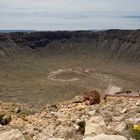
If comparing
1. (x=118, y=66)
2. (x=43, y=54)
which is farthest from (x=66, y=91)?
(x=43, y=54)

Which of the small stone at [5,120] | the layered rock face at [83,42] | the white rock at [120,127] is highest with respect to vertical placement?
the white rock at [120,127]

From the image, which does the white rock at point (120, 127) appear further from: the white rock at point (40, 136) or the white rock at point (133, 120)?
the white rock at point (40, 136)

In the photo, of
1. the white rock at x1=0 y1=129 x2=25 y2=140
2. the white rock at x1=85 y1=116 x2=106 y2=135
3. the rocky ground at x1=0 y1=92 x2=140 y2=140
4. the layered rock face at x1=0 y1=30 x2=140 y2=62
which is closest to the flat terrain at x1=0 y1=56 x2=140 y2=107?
the layered rock face at x1=0 y1=30 x2=140 y2=62

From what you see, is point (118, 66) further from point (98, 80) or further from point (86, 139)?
point (86, 139)

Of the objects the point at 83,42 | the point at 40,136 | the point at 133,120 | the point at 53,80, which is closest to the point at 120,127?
the point at 133,120

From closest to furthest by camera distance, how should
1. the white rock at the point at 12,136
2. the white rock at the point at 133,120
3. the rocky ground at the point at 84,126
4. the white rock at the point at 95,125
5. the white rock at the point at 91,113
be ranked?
the white rock at the point at 12,136 → the rocky ground at the point at 84,126 → the white rock at the point at 95,125 → the white rock at the point at 133,120 → the white rock at the point at 91,113

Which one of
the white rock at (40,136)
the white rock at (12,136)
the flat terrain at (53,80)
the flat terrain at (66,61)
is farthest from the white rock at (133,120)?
the flat terrain at (66,61)
